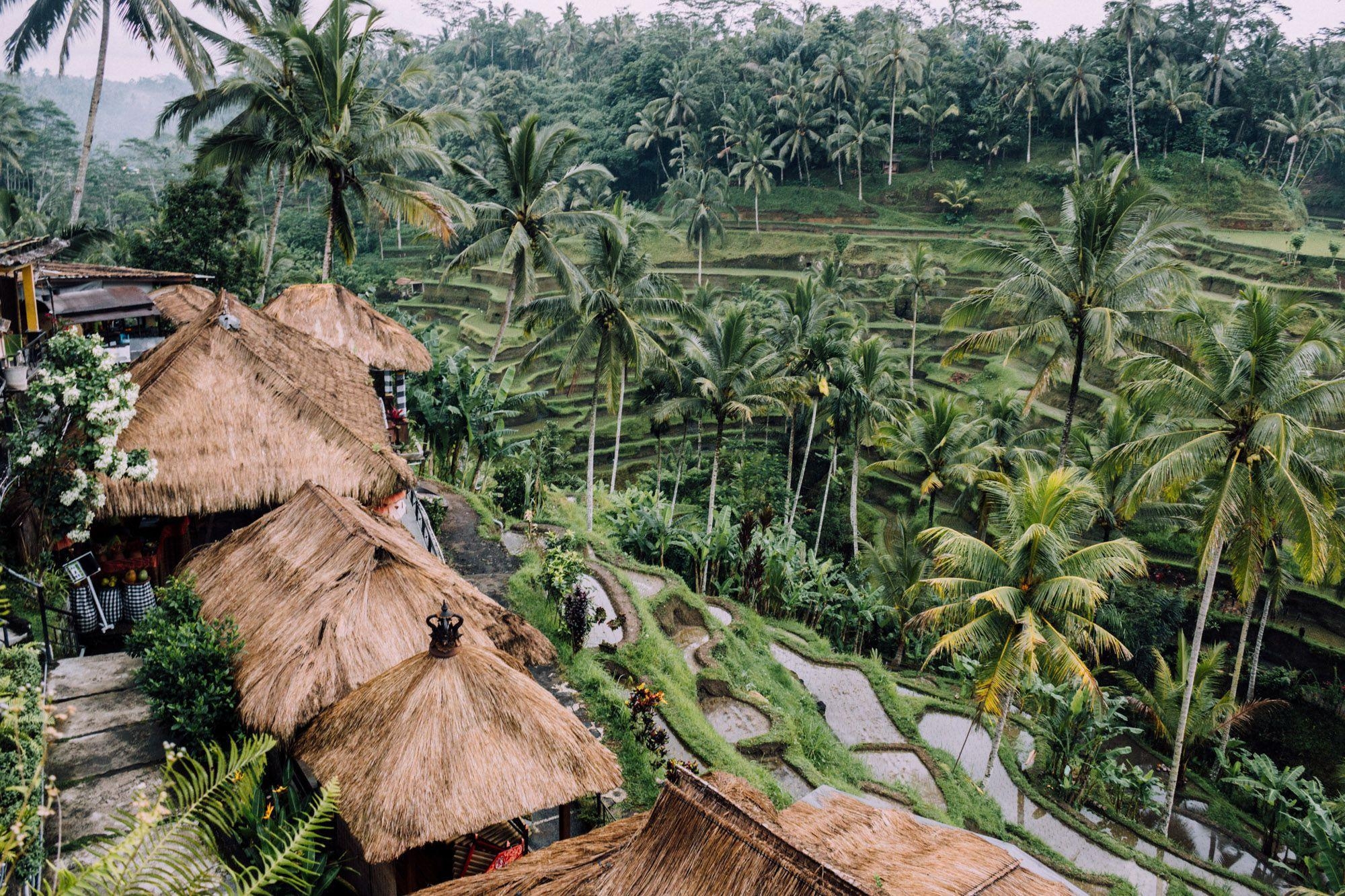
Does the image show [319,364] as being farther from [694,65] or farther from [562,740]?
[694,65]

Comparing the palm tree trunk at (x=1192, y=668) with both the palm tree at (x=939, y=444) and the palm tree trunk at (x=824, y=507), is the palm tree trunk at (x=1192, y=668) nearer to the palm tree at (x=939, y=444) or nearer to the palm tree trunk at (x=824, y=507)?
the palm tree at (x=939, y=444)

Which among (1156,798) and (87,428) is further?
(1156,798)

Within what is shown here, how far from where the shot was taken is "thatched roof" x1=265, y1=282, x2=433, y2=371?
520 inches

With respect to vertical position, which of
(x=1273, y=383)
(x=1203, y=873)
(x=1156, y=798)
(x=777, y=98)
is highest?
(x=777, y=98)

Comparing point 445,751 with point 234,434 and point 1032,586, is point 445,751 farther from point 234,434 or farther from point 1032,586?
point 1032,586

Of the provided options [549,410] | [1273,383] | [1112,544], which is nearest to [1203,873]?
[1112,544]

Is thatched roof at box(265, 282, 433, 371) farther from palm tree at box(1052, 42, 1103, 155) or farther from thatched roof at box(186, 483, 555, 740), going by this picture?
palm tree at box(1052, 42, 1103, 155)

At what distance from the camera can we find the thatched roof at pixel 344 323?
13.2 m

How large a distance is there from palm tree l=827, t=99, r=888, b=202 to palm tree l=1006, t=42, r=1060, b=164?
7375 mm

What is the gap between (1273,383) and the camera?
1234 centimetres

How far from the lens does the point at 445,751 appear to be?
6227 millimetres

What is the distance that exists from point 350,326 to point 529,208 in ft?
19.6

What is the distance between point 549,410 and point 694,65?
29737 mm

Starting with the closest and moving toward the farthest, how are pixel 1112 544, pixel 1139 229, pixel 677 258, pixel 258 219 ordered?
pixel 1112 544
pixel 1139 229
pixel 258 219
pixel 677 258
